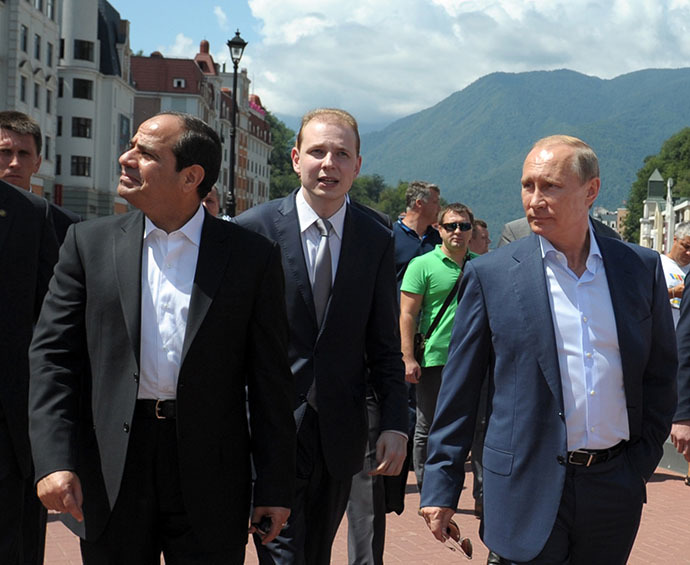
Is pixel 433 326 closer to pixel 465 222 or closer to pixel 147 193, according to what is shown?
pixel 465 222

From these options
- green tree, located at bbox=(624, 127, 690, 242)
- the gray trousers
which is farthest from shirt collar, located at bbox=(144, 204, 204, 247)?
green tree, located at bbox=(624, 127, 690, 242)

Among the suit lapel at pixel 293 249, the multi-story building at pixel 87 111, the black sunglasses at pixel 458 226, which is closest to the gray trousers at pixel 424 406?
the black sunglasses at pixel 458 226

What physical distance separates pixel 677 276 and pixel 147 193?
7.91 m

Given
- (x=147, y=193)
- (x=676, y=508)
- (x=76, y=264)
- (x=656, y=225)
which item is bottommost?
(x=676, y=508)

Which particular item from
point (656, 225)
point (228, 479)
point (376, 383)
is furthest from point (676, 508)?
point (656, 225)

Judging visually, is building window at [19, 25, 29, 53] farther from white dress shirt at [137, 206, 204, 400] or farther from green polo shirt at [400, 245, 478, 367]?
white dress shirt at [137, 206, 204, 400]

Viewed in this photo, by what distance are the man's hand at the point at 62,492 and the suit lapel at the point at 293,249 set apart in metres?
1.51

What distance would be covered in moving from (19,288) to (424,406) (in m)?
5.08

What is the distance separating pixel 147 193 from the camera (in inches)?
148

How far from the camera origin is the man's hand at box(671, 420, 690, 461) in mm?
5363

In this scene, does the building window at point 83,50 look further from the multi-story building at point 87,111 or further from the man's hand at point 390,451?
the man's hand at point 390,451

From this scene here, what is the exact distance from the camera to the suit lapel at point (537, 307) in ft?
12.8

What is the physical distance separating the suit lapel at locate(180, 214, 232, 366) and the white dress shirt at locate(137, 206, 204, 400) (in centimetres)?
4

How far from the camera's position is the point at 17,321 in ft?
15.2
